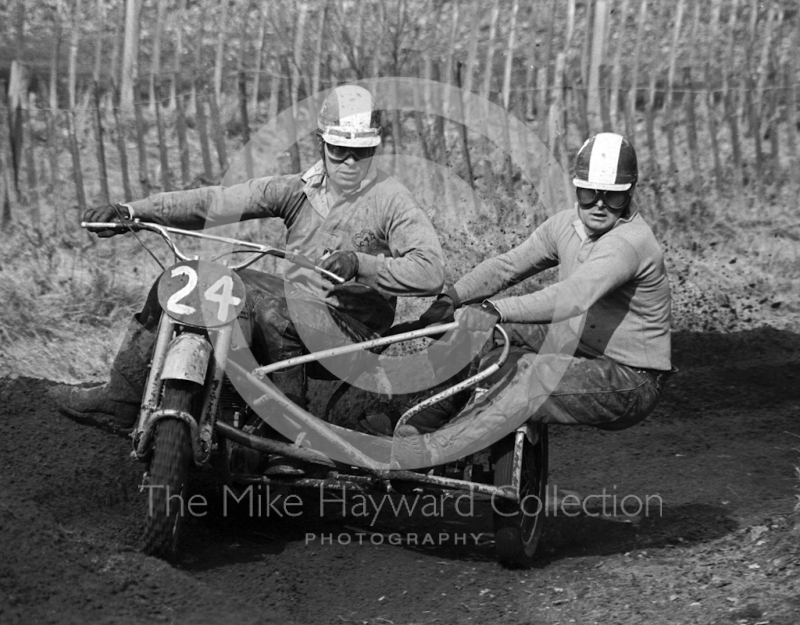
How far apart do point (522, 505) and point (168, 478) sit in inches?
66.8

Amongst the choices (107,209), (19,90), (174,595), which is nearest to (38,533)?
(174,595)

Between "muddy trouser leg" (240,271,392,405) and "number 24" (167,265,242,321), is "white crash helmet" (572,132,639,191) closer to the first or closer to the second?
"muddy trouser leg" (240,271,392,405)

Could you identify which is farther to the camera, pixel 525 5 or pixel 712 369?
pixel 525 5

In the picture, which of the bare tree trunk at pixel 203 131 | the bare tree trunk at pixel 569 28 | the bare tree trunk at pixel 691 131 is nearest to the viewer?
the bare tree trunk at pixel 203 131

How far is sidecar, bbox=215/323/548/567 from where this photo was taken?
16.1ft

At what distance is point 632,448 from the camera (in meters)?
7.04

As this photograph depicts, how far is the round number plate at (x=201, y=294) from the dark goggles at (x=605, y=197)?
168cm

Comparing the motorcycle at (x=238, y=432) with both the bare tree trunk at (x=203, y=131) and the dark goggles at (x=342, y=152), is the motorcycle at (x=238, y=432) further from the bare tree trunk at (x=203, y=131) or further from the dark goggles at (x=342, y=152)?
the bare tree trunk at (x=203, y=131)

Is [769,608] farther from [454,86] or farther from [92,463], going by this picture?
[454,86]

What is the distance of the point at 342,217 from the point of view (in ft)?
18.5

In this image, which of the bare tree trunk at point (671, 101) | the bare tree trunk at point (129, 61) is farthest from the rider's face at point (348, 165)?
the bare tree trunk at point (671, 101)

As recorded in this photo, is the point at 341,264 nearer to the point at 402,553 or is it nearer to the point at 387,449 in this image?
the point at 387,449

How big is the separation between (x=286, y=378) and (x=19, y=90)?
230 inches

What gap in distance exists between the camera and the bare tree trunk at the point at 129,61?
1024cm
